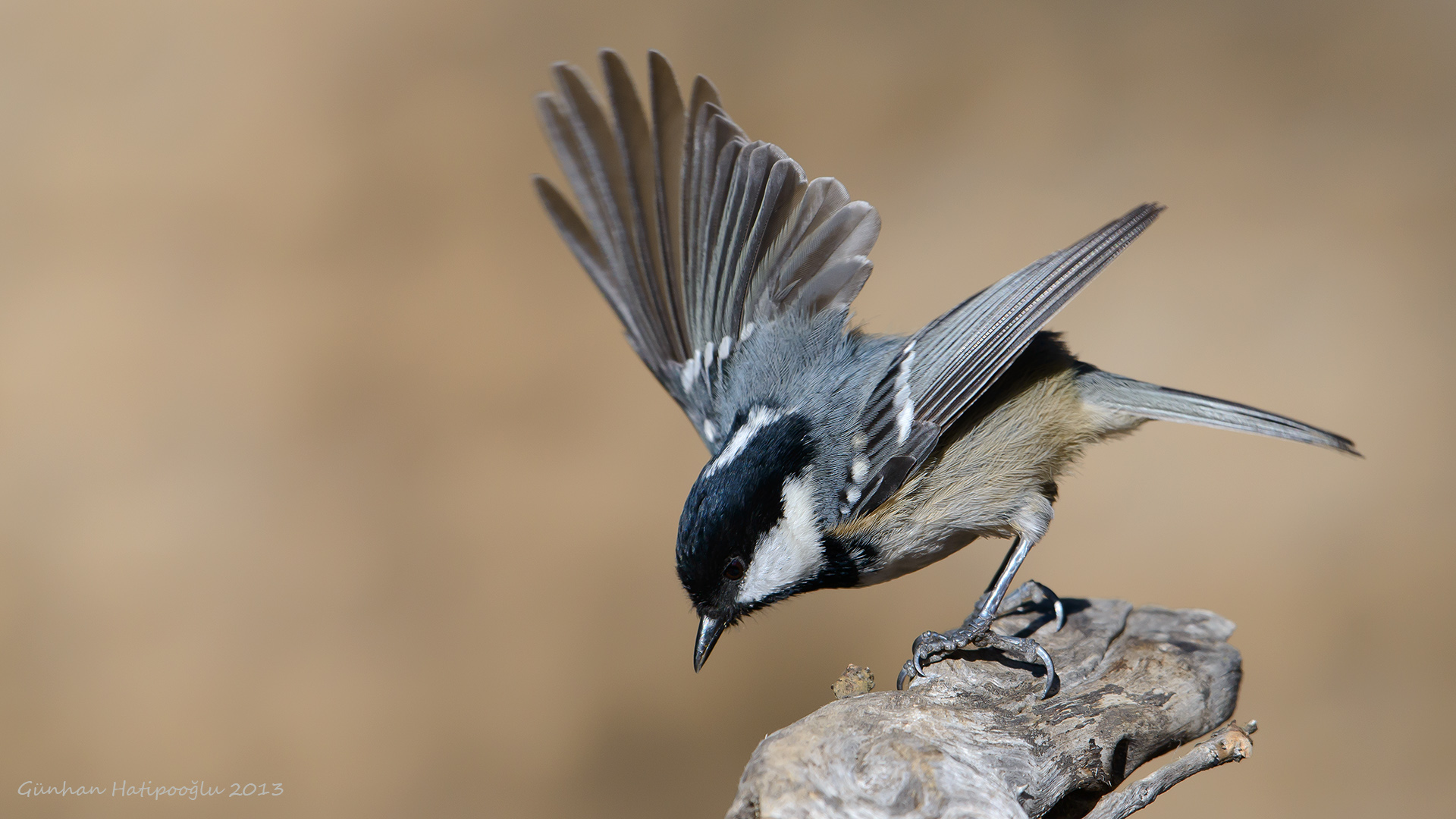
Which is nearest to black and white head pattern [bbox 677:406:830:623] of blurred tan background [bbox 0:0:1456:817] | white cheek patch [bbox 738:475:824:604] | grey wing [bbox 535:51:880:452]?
white cheek patch [bbox 738:475:824:604]

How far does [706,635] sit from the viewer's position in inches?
78.3

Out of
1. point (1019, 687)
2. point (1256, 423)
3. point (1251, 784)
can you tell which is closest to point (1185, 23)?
point (1256, 423)

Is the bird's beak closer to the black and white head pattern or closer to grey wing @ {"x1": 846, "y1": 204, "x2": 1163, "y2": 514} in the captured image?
the black and white head pattern

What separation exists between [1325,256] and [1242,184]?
45cm

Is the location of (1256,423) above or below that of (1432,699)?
above

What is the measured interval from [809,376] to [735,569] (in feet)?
1.60

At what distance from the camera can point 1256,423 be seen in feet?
6.84

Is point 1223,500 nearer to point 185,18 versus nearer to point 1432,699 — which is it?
point 1432,699

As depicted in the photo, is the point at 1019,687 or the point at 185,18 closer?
the point at 1019,687

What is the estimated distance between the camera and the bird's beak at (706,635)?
1.98 m

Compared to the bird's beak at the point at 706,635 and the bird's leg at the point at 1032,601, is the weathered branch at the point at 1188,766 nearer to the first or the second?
the bird's leg at the point at 1032,601

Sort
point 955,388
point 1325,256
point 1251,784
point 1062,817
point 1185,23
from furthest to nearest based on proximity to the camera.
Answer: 1. point 1185,23
2. point 1325,256
3. point 1251,784
4. point 955,388
5. point 1062,817

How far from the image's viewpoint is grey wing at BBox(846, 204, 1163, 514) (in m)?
1.97

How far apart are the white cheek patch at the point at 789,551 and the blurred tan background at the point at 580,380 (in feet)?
5.27
